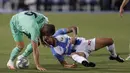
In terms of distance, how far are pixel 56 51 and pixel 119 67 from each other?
137 cm

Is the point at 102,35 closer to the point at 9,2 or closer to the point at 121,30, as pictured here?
the point at 121,30

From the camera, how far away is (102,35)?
2033cm

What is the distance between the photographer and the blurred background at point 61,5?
24.5 metres

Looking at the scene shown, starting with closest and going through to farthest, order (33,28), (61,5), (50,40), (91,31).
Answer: (33,28) → (50,40) → (91,31) → (61,5)

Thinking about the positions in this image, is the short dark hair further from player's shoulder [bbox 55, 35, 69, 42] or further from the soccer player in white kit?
player's shoulder [bbox 55, 35, 69, 42]

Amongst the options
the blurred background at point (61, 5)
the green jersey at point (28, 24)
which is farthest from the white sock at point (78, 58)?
the blurred background at point (61, 5)

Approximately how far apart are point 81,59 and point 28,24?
1248mm

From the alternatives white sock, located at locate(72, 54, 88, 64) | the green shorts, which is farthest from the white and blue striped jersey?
the green shorts

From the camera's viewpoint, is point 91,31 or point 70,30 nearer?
point 70,30

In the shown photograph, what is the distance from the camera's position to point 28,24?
11.1 meters

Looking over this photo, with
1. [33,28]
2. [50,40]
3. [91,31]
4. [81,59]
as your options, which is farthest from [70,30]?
[91,31]

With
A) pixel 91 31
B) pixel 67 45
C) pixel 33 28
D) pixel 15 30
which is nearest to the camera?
pixel 33 28

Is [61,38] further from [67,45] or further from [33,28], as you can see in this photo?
[33,28]

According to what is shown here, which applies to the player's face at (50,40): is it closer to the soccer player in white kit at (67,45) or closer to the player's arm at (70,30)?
the soccer player in white kit at (67,45)
